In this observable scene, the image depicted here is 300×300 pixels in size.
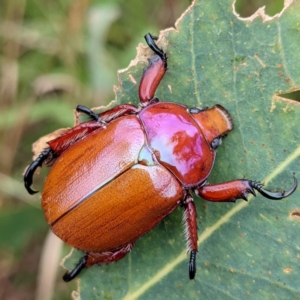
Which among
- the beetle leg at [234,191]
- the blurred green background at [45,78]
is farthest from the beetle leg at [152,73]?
the blurred green background at [45,78]

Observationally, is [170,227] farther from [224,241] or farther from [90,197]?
[90,197]

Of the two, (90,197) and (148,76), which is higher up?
(148,76)

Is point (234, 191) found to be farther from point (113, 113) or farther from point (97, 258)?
point (97, 258)

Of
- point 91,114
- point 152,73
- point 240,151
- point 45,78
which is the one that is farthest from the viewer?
point 45,78

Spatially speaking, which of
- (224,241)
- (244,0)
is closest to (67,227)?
(224,241)

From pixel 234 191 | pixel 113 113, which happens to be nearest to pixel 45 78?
pixel 113 113

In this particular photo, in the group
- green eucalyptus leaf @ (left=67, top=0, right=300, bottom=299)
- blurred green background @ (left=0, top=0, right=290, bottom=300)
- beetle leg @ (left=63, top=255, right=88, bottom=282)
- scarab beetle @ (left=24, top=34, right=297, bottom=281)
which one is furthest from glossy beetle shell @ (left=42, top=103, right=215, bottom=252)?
blurred green background @ (left=0, top=0, right=290, bottom=300)

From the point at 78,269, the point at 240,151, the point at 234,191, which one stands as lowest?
the point at 78,269

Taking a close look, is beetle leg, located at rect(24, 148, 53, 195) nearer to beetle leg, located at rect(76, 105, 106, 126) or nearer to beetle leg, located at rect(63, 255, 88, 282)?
beetle leg, located at rect(76, 105, 106, 126)
